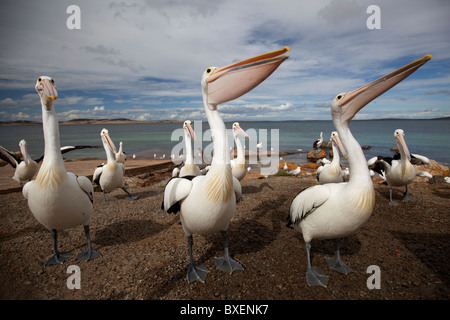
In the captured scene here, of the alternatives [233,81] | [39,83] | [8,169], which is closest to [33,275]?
[39,83]

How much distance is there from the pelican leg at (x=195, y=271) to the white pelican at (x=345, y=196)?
137 cm

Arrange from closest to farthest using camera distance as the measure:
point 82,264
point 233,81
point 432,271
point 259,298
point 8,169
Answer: point 233,81 < point 259,298 < point 432,271 < point 82,264 < point 8,169

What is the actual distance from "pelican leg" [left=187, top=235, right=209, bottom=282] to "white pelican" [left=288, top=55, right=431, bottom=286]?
1374mm

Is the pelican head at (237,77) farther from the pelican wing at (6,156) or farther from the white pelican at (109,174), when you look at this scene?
the pelican wing at (6,156)

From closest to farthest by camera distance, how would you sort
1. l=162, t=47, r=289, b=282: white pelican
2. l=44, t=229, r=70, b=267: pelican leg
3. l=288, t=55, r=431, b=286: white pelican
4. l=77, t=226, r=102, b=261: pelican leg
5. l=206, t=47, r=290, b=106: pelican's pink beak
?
l=206, t=47, r=290, b=106: pelican's pink beak
l=162, t=47, r=289, b=282: white pelican
l=288, t=55, r=431, b=286: white pelican
l=44, t=229, r=70, b=267: pelican leg
l=77, t=226, r=102, b=261: pelican leg

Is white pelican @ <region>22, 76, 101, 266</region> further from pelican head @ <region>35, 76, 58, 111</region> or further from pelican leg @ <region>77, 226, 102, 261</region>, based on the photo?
pelican leg @ <region>77, 226, 102, 261</region>

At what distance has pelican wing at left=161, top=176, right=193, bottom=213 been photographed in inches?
115

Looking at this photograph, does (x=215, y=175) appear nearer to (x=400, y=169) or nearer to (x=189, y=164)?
(x=189, y=164)

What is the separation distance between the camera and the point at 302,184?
26.8ft

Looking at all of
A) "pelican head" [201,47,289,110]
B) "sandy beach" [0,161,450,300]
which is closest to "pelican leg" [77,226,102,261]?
"sandy beach" [0,161,450,300]

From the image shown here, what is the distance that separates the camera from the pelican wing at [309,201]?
2850 mm

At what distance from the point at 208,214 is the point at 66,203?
80.6 inches

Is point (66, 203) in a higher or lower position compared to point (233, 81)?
lower
